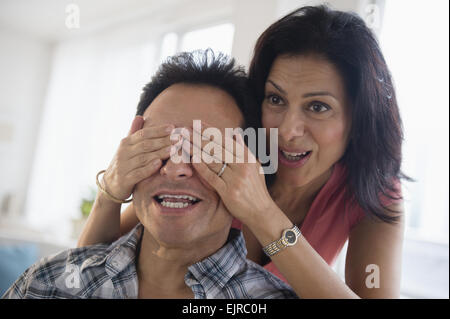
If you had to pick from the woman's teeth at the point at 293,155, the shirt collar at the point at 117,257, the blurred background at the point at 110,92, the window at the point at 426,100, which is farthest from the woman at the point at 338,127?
the window at the point at 426,100

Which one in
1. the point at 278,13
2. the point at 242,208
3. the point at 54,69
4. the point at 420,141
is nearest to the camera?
the point at 242,208

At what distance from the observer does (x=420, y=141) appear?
1970 millimetres

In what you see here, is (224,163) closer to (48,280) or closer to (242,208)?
(242,208)

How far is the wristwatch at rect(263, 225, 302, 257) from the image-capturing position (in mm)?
829

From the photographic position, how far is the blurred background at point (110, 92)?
1.96 meters

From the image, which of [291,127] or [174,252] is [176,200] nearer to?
[174,252]

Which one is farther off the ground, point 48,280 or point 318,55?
point 318,55

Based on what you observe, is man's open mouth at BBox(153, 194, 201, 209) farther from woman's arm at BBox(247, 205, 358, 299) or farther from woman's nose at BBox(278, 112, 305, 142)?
woman's nose at BBox(278, 112, 305, 142)

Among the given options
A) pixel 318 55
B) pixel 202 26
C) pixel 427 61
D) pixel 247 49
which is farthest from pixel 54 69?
pixel 318 55

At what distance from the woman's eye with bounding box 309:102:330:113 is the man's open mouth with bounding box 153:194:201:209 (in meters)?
0.39

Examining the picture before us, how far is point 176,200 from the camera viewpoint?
88 cm

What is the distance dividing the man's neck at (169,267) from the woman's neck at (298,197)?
321 mm

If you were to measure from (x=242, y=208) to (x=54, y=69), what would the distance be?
4.57 m

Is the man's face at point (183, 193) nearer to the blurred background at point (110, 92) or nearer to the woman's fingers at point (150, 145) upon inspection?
the woman's fingers at point (150, 145)
